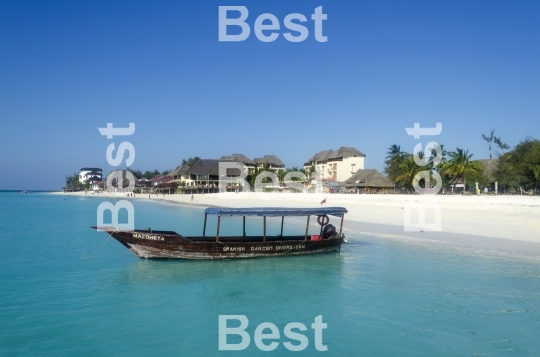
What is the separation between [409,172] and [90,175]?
11545 cm

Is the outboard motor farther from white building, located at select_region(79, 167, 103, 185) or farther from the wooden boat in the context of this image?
white building, located at select_region(79, 167, 103, 185)

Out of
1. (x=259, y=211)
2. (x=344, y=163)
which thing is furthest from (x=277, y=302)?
(x=344, y=163)

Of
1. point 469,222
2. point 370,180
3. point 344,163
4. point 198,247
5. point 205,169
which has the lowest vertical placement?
point 198,247

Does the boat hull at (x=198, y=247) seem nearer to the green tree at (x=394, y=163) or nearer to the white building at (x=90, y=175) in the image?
the green tree at (x=394, y=163)

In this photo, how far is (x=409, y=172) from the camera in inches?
1871

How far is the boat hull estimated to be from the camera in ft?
45.5

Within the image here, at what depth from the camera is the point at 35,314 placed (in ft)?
30.1

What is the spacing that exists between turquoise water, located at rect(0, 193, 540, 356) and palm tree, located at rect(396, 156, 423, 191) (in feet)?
107

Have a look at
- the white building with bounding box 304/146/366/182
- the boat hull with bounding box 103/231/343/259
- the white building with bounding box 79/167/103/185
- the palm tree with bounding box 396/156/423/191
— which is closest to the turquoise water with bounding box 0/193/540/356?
the boat hull with bounding box 103/231/343/259

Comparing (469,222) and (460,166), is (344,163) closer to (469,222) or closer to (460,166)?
(460,166)

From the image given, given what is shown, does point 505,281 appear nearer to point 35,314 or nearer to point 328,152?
point 35,314

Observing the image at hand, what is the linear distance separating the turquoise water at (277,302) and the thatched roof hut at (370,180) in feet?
124

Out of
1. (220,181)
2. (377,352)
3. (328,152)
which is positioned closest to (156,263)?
(377,352)

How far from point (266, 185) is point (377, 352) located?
5820 cm
